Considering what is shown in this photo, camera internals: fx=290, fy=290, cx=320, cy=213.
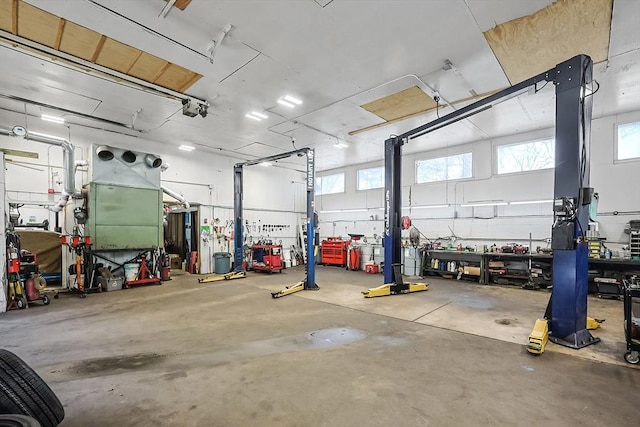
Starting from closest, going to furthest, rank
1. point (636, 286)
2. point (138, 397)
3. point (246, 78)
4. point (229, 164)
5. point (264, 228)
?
point (138, 397), point (636, 286), point (246, 78), point (229, 164), point (264, 228)

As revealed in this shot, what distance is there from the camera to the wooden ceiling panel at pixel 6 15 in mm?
3408

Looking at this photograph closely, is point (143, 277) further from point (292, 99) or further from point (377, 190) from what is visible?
point (377, 190)

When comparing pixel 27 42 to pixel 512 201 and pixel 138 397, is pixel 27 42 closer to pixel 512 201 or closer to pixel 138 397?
pixel 138 397

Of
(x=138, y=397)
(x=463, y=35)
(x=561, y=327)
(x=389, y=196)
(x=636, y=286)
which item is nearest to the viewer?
(x=138, y=397)

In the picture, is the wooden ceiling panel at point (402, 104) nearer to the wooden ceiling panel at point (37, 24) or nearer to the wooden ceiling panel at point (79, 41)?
the wooden ceiling panel at point (79, 41)

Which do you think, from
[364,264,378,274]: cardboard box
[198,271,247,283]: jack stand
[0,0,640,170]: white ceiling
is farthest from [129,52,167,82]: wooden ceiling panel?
[364,264,378,274]: cardboard box

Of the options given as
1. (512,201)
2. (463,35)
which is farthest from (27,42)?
(512,201)

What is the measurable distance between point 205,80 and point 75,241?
4672mm

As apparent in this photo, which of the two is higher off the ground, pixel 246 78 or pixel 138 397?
pixel 246 78

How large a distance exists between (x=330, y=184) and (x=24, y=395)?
1177 centimetres

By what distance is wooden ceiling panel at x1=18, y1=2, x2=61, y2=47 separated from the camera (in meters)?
3.52

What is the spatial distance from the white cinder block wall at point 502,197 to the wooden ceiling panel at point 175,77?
21.4 ft

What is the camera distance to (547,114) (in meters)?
6.73

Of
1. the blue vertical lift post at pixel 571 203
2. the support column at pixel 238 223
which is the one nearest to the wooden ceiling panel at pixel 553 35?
the blue vertical lift post at pixel 571 203
